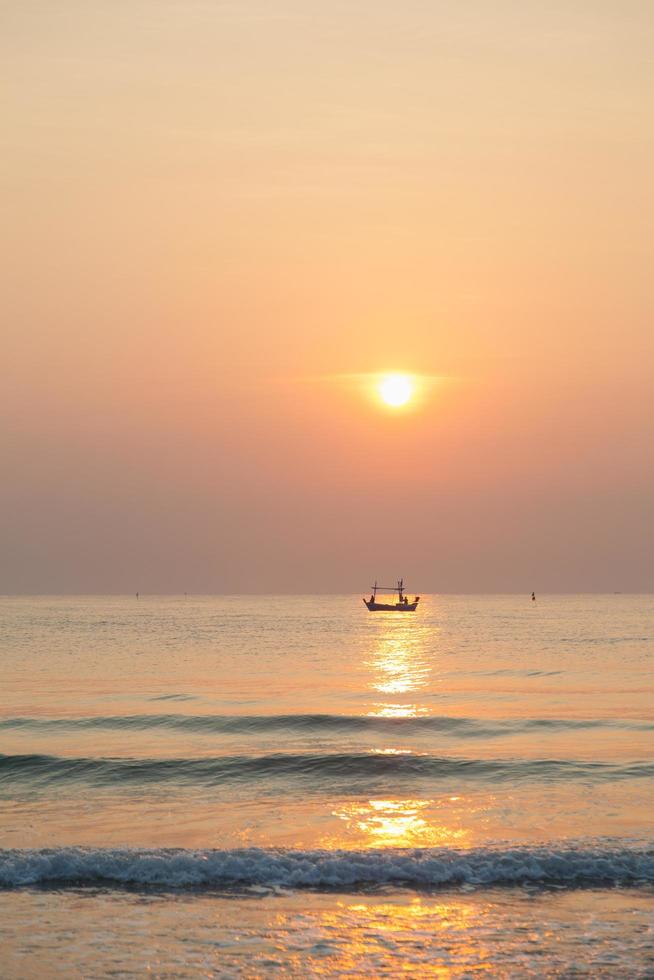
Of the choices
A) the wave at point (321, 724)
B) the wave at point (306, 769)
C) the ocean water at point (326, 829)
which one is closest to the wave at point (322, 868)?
the ocean water at point (326, 829)

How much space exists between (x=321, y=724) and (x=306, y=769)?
1023cm

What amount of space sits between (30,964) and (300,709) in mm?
34557

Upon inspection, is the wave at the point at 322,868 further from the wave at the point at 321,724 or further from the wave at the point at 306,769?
the wave at the point at 321,724

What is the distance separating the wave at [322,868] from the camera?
1931 cm

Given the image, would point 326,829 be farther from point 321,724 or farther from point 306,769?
point 321,724

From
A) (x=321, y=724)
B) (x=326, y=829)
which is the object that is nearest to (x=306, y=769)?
(x=326, y=829)

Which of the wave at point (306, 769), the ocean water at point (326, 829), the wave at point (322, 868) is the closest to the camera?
the ocean water at point (326, 829)

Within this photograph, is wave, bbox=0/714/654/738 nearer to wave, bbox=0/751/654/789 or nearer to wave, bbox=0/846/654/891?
wave, bbox=0/751/654/789

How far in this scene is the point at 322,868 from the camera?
1988 centimetres

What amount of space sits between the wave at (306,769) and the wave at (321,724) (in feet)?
21.3

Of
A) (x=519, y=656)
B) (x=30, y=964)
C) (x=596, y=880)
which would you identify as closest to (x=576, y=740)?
(x=596, y=880)

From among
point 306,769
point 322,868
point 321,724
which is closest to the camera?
point 322,868

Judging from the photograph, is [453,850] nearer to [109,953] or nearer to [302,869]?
[302,869]

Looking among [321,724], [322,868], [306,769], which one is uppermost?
[321,724]
